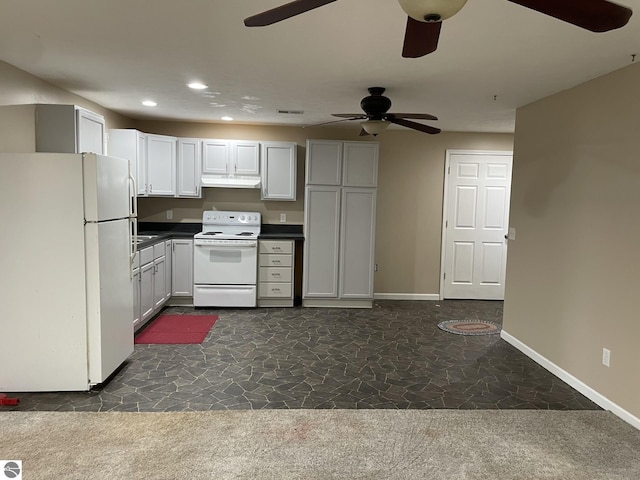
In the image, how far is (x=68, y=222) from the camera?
2998 mm

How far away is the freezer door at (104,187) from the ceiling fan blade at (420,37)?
233 centimetres

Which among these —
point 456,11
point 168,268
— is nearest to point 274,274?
point 168,268

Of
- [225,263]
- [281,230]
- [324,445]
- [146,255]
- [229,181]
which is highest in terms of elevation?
[229,181]

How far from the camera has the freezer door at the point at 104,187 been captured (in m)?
2.98

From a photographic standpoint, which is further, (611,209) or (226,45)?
(611,209)

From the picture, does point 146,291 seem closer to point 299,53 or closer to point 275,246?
point 275,246

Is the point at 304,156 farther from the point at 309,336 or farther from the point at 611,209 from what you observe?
the point at 611,209

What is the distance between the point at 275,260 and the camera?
555 cm

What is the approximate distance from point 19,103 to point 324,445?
11.2 feet

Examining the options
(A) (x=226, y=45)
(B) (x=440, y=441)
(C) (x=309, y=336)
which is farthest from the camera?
(C) (x=309, y=336)

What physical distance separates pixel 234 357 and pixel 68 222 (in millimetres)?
1807

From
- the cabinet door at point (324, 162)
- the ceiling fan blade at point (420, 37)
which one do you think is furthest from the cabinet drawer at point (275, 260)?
the ceiling fan blade at point (420, 37)

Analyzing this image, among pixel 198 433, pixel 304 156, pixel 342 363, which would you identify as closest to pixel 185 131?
pixel 304 156

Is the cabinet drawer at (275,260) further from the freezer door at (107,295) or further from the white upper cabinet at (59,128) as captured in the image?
the white upper cabinet at (59,128)
